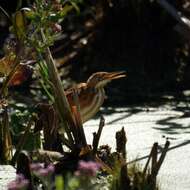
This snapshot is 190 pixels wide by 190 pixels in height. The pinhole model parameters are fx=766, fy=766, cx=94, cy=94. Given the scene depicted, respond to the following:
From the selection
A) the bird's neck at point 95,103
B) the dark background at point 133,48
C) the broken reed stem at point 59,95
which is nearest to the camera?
the broken reed stem at point 59,95

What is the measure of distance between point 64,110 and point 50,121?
0.76 feet

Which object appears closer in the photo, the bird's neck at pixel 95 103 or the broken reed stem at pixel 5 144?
the broken reed stem at pixel 5 144

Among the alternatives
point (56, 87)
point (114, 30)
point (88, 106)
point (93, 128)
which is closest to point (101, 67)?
point (114, 30)

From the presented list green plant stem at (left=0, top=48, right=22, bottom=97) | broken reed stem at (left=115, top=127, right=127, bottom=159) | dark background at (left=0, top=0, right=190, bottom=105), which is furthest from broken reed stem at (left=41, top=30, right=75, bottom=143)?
dark background at (left=0, top=0, right=190, bottom=105)

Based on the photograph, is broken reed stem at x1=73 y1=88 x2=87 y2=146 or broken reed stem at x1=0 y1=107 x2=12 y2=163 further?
broken reed stem at x1=0 y1=107 x2=12 y2=163

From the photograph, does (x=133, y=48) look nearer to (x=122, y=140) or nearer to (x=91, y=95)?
(x=91, y=95)

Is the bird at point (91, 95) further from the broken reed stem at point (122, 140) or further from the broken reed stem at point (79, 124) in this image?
the broken reed stem at point (122, 140)

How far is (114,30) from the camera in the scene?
34.1ft

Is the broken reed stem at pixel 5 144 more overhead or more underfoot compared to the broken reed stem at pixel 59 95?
more underfoot

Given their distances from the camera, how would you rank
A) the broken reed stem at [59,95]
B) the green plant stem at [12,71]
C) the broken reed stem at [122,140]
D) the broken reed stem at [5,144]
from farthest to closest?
the broken reed stem at [5,144] < the green plant stem at [12,71] < the broken reed stem at [59,95] < the broken reed stem at [122,140]

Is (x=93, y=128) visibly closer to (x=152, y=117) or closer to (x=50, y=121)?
(x=152, y=117)

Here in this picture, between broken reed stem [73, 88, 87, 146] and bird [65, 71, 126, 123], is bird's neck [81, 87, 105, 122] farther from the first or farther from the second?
broken reed stem [73, 88, 87, 146]

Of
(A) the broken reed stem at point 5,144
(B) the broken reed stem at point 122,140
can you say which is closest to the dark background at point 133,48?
(A) the broken reed stem at point 5,144

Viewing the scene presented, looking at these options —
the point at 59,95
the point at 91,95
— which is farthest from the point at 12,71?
the point at 91,95
